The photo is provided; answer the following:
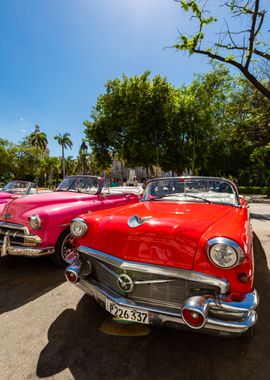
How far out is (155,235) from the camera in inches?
90.2

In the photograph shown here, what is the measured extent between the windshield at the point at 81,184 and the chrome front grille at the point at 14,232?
1.88 metres

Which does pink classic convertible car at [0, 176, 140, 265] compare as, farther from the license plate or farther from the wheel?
the license plate

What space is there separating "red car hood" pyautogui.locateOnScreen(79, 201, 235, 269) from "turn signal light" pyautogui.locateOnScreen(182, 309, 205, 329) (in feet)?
1.19

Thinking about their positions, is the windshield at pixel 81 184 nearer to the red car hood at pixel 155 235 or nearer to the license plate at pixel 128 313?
the red car hood at pixel 155 235

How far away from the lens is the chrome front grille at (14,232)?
404 centimetres

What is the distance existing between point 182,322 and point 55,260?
2.95 m

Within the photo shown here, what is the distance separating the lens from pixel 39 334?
256cm

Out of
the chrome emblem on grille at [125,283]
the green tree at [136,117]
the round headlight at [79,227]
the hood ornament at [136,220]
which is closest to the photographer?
the chrome emblem on grille at [125,283]

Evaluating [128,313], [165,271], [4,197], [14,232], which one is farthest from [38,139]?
[165,271]

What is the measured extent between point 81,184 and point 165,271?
13.8ft

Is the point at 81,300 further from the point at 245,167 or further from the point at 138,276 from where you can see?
the point at 245,167

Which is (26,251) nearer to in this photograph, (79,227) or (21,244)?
(21,244)

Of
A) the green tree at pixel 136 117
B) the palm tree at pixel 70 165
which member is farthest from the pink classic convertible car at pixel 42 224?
the palm tree at pixel 70 165

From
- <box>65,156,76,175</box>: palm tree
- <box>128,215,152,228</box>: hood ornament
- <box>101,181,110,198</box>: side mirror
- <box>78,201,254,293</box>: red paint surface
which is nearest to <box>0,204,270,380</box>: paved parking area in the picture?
<box>78,201,254,293</box>: red paint surface
